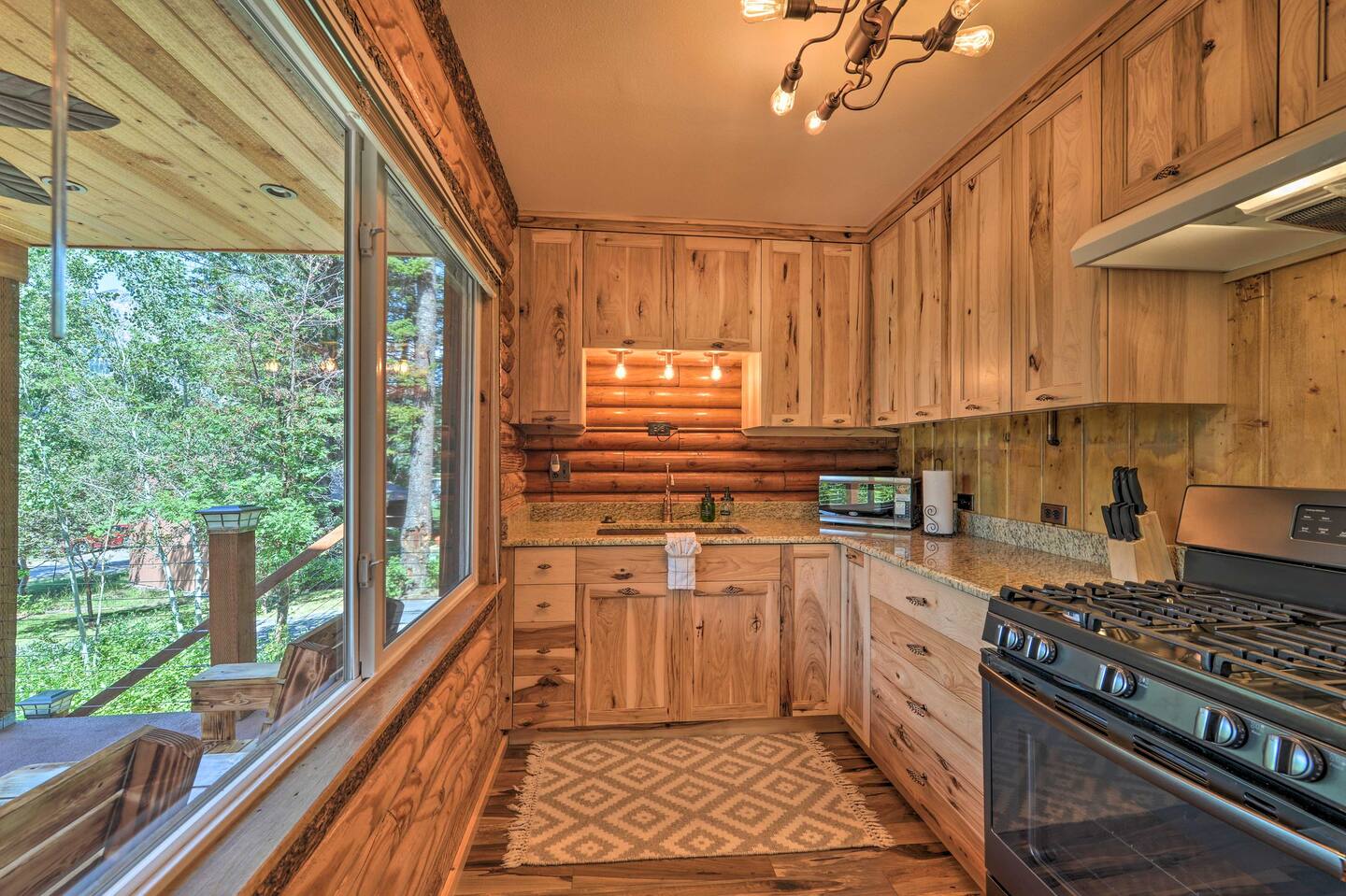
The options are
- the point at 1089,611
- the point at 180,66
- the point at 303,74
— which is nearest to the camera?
the point at 180,66

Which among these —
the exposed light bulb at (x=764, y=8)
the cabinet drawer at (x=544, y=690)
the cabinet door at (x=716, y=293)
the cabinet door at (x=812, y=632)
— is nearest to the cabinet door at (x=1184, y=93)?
the exposed light bulb at (x=764, y=8)

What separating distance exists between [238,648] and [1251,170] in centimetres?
194

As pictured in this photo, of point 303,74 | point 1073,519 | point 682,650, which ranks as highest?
point 303,74

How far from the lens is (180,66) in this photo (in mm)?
753

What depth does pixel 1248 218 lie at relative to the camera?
119 centimetres

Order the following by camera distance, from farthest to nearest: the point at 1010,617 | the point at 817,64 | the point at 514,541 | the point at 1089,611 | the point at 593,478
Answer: the point at 593,478 → the point at 514,541 → the point at 817,64 → the point at 1010,617 → the point at 1089,611

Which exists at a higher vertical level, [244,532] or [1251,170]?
[1251,170]

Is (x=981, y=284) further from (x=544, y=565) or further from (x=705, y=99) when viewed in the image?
(x=544, y=565)

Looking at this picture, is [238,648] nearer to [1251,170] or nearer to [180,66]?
[180,66]

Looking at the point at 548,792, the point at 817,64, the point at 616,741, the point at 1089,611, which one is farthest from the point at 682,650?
the point at 817,64

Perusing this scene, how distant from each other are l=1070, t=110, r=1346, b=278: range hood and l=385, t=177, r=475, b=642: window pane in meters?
1.82

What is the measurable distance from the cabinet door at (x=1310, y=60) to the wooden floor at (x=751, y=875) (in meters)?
2.21

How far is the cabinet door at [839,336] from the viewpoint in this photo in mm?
3084

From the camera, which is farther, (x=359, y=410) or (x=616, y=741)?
(x=616, y=741)
